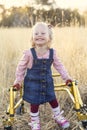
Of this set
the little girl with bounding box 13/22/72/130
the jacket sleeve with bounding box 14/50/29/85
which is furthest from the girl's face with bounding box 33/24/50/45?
the jacket sleeve with bounding box 14/50/29/85

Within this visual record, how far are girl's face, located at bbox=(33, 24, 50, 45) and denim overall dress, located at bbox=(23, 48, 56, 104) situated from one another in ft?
0.31

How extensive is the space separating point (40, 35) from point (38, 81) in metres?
Result: 0.39

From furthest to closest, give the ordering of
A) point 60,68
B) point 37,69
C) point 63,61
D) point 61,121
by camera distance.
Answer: point 63,61, point 61,121, point 60,68, point 37,69

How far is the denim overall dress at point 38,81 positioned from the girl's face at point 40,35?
9 cm

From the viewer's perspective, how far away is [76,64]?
5418 millimetres

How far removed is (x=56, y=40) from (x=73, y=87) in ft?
9.14

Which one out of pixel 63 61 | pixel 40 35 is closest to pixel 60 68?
pixel 40 35

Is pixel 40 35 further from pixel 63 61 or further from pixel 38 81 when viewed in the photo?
pixel 63 61

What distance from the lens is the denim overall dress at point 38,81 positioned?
3.64m

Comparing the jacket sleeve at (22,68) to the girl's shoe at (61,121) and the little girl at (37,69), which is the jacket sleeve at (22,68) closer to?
the little girl at (37,69)

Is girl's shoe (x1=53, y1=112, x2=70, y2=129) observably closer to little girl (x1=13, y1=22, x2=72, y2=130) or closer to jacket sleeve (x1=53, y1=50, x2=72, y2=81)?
little girl (x1=13, y1=22, x2=72, y2=130)

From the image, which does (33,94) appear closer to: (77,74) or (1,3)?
(77,74)

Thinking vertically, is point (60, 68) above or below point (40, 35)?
below

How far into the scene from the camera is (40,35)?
12.0 feet
